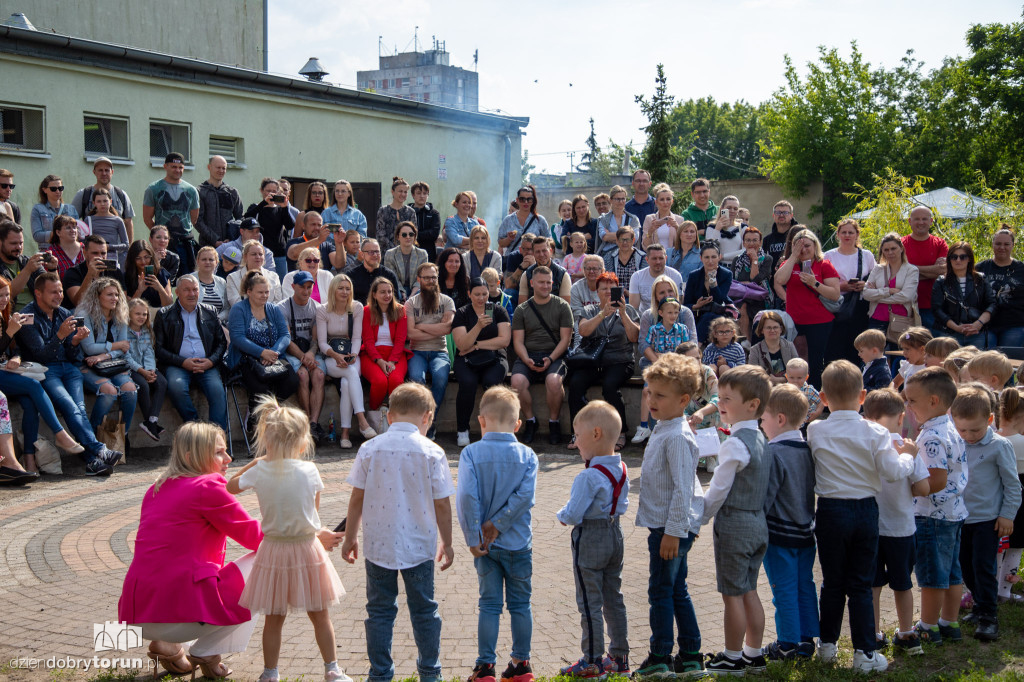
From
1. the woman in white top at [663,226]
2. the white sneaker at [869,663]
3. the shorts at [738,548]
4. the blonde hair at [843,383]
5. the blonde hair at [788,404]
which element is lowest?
the white sneaker at [869,663]

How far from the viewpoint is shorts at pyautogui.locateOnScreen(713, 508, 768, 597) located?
15.4 ft

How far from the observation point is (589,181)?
63219 millimetres

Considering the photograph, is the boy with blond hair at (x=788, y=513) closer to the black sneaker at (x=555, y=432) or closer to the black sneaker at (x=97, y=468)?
the black sneaker at (x=555, y=432)

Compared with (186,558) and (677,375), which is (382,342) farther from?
(677,375)

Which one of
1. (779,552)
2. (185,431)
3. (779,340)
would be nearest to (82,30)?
(779,340)

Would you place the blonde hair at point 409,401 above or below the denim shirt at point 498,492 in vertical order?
above

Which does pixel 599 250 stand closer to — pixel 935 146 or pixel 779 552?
pixel 779 552

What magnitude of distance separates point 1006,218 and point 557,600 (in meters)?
11.3

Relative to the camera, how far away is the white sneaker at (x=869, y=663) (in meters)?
4.71

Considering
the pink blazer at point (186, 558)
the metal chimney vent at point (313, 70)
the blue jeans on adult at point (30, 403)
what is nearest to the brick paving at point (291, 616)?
the pink blazer at point (186, 558)

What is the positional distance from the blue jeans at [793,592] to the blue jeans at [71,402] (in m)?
6.78

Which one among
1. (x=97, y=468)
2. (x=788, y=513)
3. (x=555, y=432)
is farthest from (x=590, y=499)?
(x=97, y=468)

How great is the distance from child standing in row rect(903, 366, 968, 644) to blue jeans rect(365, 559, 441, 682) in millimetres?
2788

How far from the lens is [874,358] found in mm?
8258
